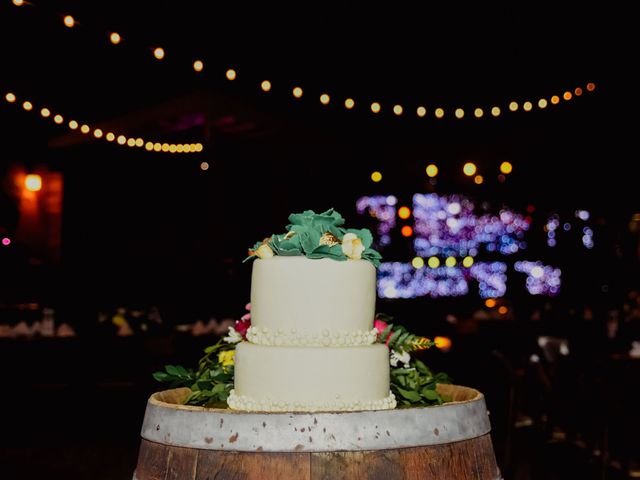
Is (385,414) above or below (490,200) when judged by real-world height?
below

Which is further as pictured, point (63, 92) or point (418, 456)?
point (63, 92)

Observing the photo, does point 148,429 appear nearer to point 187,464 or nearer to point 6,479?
point 187,464

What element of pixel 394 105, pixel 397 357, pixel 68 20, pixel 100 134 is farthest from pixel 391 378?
pixel 100 134

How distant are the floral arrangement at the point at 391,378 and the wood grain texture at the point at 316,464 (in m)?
0.28

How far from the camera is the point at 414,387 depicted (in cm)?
232

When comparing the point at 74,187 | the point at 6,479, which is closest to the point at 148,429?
the point at 6,479

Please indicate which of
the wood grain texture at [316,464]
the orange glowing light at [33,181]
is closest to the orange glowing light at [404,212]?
the orange glowing light at [33,181]

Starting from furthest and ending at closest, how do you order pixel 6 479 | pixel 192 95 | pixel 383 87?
pixel 192 95
pixel 383 87
pixel 6 479

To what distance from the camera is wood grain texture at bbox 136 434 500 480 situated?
6.07 ft

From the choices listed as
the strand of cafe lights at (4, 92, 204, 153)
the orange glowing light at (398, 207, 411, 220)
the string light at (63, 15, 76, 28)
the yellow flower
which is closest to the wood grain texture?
the yellow flower

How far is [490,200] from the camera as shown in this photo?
16422 millimetres

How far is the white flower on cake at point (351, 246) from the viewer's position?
2131 mm

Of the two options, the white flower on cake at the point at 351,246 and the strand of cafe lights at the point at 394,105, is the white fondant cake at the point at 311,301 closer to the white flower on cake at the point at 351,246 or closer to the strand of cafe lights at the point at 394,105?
the white flower on cake at the point at 351,246

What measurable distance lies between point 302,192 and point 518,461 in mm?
8233
